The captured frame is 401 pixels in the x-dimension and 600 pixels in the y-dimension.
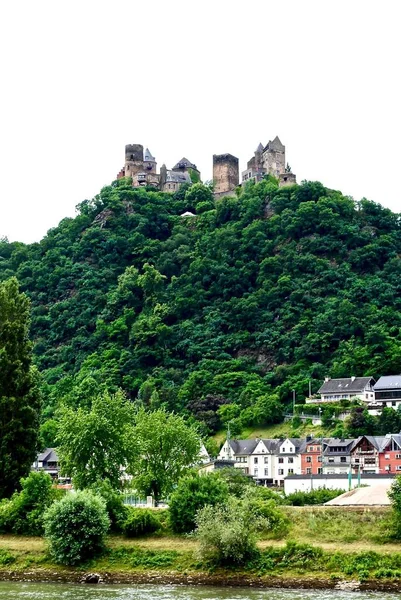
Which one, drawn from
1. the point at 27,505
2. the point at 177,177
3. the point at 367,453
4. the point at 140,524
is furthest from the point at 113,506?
the point at 177,177

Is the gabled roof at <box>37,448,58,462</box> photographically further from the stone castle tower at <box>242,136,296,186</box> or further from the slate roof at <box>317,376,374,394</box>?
the stone castle tower at <box>242,136,296,186</box>

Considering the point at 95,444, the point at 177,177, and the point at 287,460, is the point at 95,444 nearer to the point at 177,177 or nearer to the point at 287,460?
the point at 287,460

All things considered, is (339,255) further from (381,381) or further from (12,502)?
(12,502)

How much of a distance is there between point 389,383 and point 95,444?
65797 millimetres

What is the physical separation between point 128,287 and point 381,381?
46693mm

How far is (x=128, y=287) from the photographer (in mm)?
151375

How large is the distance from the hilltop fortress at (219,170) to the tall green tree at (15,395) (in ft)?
388

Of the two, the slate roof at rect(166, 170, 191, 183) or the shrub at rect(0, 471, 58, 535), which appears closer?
the shrub at rect(0, 471, 58, 535)

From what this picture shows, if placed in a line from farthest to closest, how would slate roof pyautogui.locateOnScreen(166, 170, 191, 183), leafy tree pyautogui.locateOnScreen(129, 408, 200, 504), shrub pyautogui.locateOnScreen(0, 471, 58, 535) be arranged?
slate roof pyautogui.locateOnScreen(166, 170, 191, 183), leafy tree pyautogui.locateOnScreen(129, 408, 200, 504), shrub pyautogui.locateOnScreen(0, 471, 58, 535)

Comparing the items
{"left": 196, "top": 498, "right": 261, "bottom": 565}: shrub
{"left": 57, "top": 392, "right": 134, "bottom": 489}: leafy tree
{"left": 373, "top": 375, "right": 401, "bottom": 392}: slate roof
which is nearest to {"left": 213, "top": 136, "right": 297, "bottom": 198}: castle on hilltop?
{"left": 373, "top": 375, "right": 401, "bottom": 392}: slate roof

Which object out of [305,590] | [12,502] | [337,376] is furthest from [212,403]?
[305,590]

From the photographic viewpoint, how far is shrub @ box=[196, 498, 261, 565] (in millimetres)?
47406

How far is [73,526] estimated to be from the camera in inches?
1973

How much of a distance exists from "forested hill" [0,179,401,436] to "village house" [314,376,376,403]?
3.52 metres
